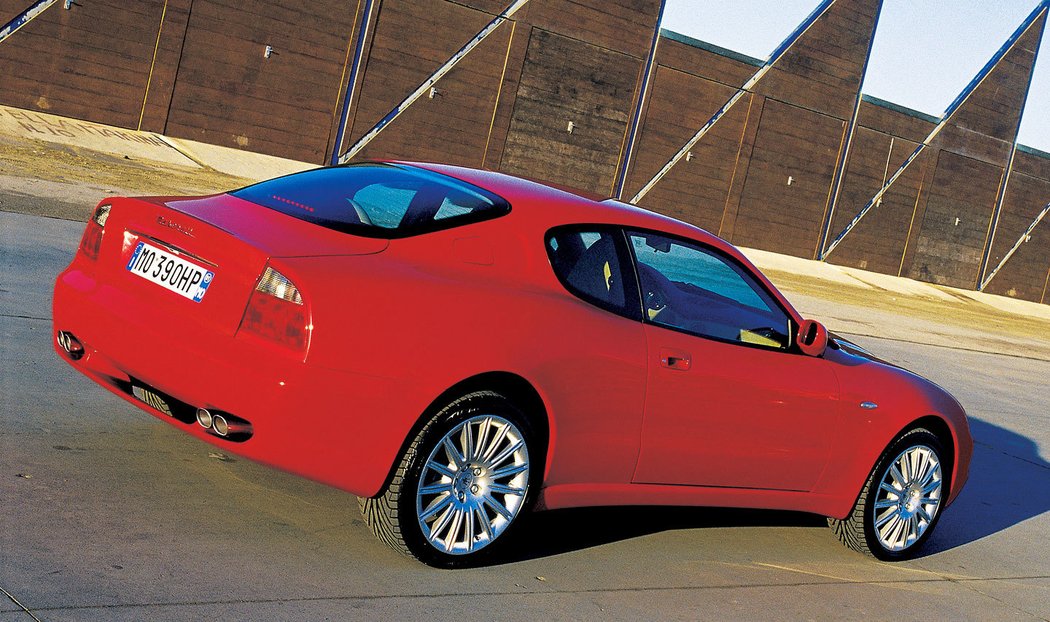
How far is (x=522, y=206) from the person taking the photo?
15.3 feet

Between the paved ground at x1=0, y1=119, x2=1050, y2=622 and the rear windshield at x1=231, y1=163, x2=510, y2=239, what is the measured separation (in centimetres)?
120

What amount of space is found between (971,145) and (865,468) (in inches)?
1560

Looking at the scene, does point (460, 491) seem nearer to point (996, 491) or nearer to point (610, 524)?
point (610, 524)

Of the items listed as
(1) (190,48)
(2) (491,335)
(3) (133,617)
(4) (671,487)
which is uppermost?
(1) (190,48)

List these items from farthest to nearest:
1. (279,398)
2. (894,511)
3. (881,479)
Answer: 1. (894,511)
2. (881,479)
3. (279,398)

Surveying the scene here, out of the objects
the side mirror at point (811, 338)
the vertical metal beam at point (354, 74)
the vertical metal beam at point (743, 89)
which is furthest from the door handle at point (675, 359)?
the vertical metal beam at point (743, 89)

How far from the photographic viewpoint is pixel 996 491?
25.7 feet

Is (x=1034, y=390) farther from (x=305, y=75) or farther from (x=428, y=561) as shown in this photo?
(x=305, y=75)

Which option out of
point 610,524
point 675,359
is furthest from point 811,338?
point 610,524

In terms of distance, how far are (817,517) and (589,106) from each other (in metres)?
26.5

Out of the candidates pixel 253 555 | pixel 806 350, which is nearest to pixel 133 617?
pixel 253 555

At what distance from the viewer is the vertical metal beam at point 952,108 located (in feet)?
128

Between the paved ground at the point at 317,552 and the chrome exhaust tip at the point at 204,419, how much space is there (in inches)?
16.9

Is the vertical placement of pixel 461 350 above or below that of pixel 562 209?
below
